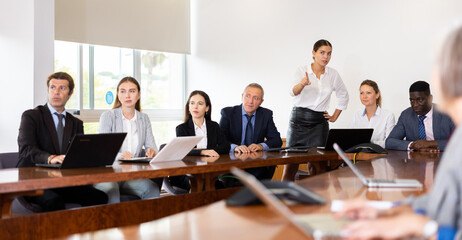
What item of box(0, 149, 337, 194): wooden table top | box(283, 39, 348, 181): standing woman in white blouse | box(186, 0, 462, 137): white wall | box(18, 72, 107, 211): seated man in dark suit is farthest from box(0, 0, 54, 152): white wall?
box(186, 0, 462, 137): white wall

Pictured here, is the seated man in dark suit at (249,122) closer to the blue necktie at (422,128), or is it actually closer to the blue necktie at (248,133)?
the blue necktie at (248,133)

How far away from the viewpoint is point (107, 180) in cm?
272

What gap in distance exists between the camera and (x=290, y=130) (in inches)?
226

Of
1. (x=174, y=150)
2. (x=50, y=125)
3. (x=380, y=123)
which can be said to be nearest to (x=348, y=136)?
(x=380, y=123)

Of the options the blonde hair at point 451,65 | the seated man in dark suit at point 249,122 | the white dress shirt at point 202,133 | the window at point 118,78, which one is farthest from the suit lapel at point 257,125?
the blonde hair at point 451,65

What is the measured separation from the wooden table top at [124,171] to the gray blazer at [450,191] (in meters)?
1.85

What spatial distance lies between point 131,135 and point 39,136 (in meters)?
0.88

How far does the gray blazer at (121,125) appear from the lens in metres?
4.07

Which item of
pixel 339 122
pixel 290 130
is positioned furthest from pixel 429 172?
pixel 339 122

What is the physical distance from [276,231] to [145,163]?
2092 millimetres

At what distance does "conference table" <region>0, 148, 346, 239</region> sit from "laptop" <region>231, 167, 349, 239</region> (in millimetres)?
1517

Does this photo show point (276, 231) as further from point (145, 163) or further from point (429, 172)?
point (145, 163)

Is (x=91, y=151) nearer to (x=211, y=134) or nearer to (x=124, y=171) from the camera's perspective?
(x=124, y=171)

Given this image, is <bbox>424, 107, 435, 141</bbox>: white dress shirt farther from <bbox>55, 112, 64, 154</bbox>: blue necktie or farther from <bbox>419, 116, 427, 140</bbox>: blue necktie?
<bbox>55, 112, 64, 154</bbox>: blue necktie
